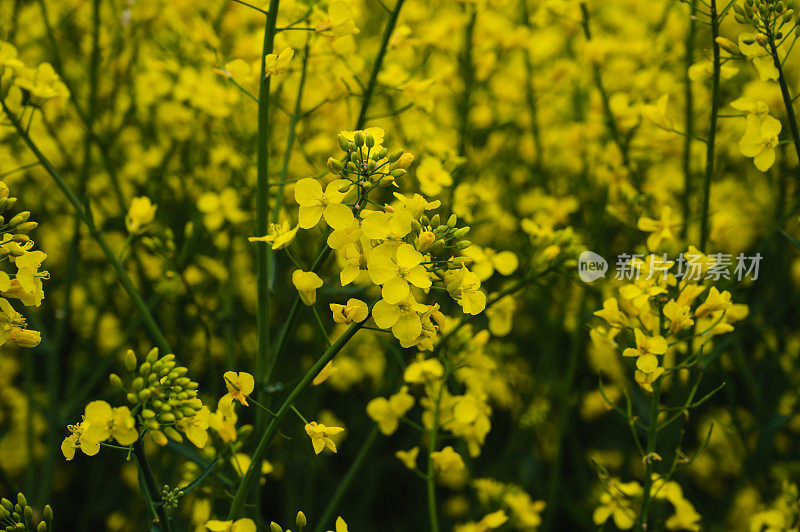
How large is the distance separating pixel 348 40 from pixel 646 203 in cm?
105

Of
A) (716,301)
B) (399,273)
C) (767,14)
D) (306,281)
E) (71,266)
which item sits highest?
(767,14)

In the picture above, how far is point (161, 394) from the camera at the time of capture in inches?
47.2

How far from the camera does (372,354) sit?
3.46m

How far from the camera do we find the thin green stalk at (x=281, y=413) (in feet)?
4.30

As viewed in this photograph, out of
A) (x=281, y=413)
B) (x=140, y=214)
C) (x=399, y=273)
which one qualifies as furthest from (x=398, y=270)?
(x=140, y=214)

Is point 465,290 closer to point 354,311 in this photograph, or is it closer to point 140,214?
point 354,311

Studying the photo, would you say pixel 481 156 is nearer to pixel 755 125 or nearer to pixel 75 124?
pixel 755 125

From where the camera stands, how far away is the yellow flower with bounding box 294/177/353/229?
1.26 m

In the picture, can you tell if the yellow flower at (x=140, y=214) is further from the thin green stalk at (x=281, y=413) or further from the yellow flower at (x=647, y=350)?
the yellow flower at (x=647, y=350)

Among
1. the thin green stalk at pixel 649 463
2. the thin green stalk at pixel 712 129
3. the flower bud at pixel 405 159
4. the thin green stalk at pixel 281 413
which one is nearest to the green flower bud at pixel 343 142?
the flower bud at pixel 405 159

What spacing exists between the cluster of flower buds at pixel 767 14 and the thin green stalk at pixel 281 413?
1199 mm

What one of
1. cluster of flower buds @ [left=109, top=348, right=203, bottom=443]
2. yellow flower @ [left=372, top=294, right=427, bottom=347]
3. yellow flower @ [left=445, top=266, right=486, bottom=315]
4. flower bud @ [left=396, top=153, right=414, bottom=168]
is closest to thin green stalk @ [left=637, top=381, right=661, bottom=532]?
yellow flower @ [left=445, top=266, right=486, bottom=315]

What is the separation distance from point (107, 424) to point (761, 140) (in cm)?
167

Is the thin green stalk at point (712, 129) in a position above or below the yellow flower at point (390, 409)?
above
